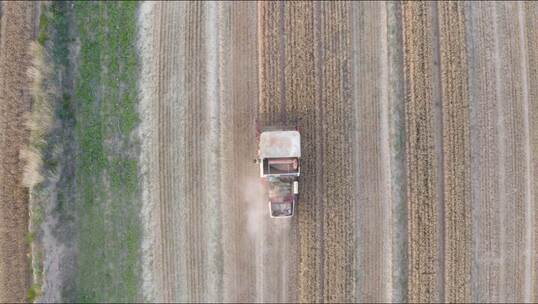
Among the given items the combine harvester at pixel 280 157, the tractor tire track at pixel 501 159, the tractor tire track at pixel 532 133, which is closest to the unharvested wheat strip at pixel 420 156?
the tractor tire track at pixel 501 159

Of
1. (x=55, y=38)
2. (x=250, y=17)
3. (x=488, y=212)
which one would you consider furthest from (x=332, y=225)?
(x=55, y=38)

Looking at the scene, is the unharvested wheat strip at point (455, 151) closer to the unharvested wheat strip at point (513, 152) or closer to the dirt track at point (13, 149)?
the unharvested wheat strip at point (513, 152)

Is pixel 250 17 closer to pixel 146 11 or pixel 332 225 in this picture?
pixel 146 11

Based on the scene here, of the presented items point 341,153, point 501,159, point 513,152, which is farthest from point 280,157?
point 513,152

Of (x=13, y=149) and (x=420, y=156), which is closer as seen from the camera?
(x=13, y=149)

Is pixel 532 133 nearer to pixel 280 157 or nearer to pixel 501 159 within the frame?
pixel 501 159

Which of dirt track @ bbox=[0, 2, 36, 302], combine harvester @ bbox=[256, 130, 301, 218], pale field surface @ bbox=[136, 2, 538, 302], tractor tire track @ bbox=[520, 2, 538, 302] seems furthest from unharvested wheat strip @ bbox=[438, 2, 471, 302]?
dirt track @ bbox=[0, 2, 36, 302]

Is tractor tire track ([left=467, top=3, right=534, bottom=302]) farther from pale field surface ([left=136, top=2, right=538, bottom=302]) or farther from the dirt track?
the dirt track

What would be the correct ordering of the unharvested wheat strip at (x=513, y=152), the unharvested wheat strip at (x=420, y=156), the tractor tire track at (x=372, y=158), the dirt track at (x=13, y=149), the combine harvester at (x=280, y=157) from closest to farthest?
the combine harvester at (x=280, y=157) < the dirt track at (x=13, y=149) < the unharvested wheat strip at (x=420, y=156) < the tractor tire track at (x=372, y=158) < the unharvested wheat strip at (x=513, y=152)
